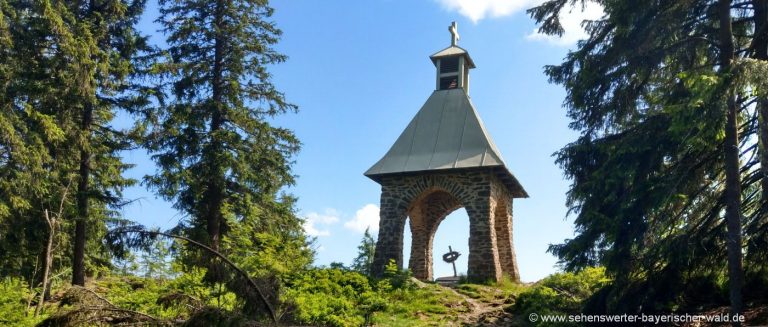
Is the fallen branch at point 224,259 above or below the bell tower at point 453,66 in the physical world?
below

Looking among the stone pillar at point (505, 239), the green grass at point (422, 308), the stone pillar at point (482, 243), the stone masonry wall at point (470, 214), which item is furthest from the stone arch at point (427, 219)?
the green grass at point (422, 308)

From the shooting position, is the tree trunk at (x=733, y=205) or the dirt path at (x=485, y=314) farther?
the dirt path at (x=485, y=314)

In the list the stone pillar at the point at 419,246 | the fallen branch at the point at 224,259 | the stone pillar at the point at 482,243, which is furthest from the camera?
the stone pillar at the point at 419,246

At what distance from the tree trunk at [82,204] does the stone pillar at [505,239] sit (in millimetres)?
10175

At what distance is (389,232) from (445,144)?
9.31 feet

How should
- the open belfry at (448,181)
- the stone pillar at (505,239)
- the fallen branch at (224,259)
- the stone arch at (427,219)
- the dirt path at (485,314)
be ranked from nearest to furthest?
1. the fallen branch at (224,259)
2. the dirt path at (485,314)
3. the open belfry at (448,181)
4. the stone pillar at (505,239)
5. the stone arch at (427,219)

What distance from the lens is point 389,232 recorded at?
17391 millimetres

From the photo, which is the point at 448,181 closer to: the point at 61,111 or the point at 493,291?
the point at 493,291

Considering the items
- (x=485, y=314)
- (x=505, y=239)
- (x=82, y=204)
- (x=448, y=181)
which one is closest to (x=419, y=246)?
(x=505, y=239)

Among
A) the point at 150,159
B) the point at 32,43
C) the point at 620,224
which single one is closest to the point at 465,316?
the point at 620,224

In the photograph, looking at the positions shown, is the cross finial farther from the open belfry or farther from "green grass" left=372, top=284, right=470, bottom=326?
"green grass" left=372, top=284, right=470, bottom=326

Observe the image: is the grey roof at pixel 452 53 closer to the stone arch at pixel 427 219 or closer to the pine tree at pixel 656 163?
the stone arch at pixel 427 219

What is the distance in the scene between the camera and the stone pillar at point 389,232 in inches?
672

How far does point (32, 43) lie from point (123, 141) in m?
2.80
